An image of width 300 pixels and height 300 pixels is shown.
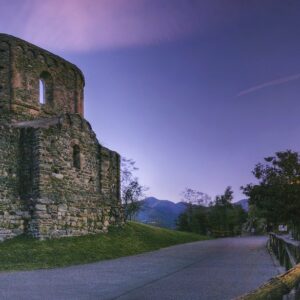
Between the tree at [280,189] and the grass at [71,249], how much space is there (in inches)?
260

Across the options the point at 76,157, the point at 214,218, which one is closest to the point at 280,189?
the point at 76,157

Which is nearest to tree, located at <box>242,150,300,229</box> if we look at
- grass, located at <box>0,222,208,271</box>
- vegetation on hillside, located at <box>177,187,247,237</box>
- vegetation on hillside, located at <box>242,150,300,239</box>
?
vegetation on hillside, located at <box>242,150,300,239</box>

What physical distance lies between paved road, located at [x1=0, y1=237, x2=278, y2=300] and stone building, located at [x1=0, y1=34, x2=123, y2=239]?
20.5 ft

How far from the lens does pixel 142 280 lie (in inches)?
512

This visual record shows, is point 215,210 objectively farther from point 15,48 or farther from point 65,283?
point 65,283

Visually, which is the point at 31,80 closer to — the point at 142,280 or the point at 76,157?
the point at 76,157

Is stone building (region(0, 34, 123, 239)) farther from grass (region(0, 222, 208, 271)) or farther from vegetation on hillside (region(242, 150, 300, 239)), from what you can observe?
vegetation on hillside (region(242, 150, 300, 239))

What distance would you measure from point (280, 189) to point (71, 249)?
12.8 metres

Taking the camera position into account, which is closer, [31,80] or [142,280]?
[142,280]

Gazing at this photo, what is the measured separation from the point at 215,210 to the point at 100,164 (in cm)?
3973

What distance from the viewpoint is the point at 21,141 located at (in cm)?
2417

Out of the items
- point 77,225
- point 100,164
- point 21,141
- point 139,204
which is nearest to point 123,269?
point 77,225

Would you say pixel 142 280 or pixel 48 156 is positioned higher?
pixel 48 156

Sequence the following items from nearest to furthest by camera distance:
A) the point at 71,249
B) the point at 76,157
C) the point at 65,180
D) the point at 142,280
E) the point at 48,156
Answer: the point at 142,280
the point at 71,249
the point at 48,156
the point at 65,180
the point at 76,157
